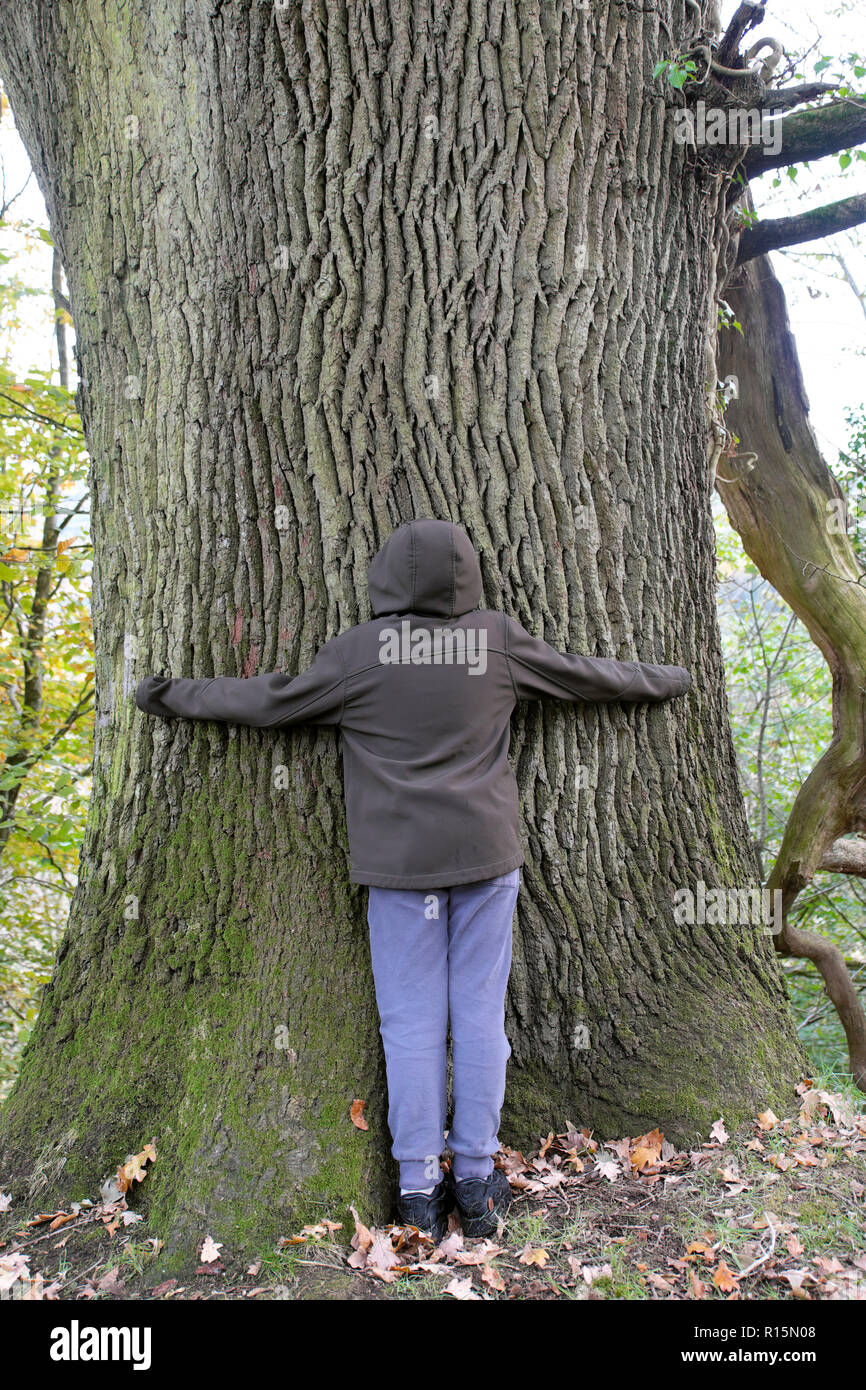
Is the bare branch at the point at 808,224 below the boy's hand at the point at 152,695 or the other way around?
the other way around

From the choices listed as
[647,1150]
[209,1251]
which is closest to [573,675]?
[647,1150]

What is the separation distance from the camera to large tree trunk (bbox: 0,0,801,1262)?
10.2 ft

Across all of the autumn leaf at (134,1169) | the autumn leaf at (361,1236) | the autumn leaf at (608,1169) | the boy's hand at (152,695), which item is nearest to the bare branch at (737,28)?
the boy's hand at (152,695)

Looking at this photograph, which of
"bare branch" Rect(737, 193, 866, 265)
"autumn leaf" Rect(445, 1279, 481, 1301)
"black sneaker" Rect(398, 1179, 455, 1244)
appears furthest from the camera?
"bare branch" Rect(737, 193, 866, 265)

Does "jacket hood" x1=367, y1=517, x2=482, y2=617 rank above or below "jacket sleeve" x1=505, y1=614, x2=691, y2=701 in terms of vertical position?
above

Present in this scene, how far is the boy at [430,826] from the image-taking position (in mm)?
2869

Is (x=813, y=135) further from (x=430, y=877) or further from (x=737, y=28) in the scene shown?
(x=430, y=877)

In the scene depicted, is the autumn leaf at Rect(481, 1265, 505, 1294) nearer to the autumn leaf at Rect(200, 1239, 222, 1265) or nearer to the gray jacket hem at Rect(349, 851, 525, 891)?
the autumn leaf at Rect(200, 1239, 222, 1265)

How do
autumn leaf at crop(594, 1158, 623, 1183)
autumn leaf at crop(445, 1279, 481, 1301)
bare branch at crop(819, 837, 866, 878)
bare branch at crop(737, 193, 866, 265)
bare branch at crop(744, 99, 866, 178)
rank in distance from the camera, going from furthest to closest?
bare branch at crop(819, 837, 866, 878), bare branch at crop(737, 193, 866, 265), bare branch at crop(744, 99, 866, 178), autumn leaf at crop(594, 1158, 623, 1183), autumn leaf at crop(445, 1279, 481, 1301)

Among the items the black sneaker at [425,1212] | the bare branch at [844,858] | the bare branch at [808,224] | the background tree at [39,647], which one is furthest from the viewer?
the background tree at [39,647]

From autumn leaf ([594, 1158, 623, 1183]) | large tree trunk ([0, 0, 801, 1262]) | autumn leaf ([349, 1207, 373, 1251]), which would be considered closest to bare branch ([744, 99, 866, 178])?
large tree trunk ([0, 0, 801, 1262])

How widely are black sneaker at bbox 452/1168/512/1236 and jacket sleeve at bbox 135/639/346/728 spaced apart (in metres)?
1.55

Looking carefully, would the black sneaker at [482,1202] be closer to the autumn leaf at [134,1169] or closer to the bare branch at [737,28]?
the autumn leaf at [134,1169]

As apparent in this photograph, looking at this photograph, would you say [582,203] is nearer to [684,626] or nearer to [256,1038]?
[684,626]
